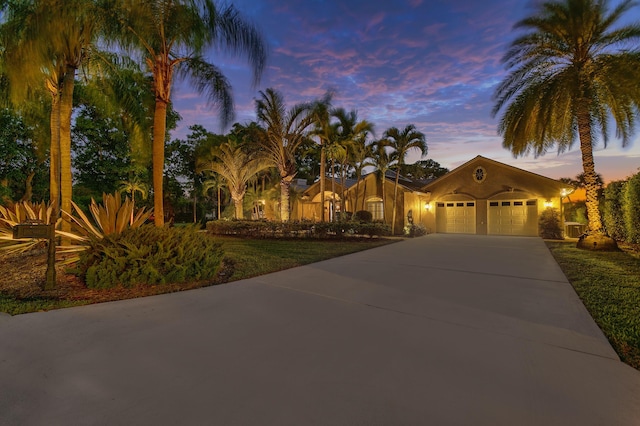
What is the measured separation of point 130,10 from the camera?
22.9 feet

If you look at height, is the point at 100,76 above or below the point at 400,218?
above

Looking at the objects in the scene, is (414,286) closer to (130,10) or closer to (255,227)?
(130,10)

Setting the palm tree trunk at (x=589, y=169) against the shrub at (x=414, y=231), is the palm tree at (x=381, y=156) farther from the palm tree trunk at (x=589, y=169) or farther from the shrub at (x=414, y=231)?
the palm tree trunk at (x=589, y=169)

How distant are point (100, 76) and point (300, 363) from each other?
38.7 ft

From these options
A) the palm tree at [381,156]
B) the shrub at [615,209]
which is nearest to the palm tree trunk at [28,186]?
the palm tree at [381,156]

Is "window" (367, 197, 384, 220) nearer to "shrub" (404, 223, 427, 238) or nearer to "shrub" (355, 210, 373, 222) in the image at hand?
"shrub" (355, 210, 373, 222)

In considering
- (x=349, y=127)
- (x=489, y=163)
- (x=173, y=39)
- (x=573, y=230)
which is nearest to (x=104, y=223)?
(x=173, y=39)

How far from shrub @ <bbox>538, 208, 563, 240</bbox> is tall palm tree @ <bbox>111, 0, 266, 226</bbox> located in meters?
17.6

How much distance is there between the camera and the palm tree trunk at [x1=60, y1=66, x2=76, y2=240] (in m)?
7.75

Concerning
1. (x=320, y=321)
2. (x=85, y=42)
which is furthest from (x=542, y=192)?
(x=85, y=42)

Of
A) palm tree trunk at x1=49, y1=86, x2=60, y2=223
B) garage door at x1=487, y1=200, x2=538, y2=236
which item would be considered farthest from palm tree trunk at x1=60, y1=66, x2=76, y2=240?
garage door at x1=487, y1=200, x2=538, y2=236

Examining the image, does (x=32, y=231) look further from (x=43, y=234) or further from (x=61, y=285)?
(x=61, y=285)

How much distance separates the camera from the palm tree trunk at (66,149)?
775cm

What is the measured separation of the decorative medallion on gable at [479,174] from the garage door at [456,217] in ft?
5.02
